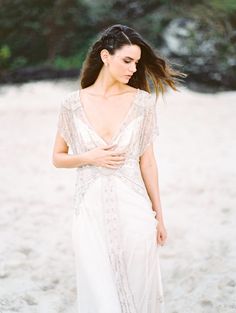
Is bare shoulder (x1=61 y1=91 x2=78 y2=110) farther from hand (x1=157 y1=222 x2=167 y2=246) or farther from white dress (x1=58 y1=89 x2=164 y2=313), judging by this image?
hand (x1=157 y1=222 x2=167 y2=246)

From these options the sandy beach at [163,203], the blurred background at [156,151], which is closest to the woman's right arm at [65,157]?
the sandy beach at [163,203]

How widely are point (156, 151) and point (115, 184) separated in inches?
155

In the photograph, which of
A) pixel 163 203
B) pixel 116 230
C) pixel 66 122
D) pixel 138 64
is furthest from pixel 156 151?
pixel 116 230

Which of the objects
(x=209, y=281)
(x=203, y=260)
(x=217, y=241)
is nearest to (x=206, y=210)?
(x=217, y=241)

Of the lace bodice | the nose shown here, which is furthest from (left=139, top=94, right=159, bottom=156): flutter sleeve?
the nose

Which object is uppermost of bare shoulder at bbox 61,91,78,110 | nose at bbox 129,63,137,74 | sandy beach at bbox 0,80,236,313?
nose at bbox 129,63,137,74

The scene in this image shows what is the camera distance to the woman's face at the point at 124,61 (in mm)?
1825

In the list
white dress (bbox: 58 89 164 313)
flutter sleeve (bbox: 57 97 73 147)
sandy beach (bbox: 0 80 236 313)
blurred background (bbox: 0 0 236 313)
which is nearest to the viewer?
white dress (bbox: 58 89 164 313)

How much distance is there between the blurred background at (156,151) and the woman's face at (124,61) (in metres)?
1.45

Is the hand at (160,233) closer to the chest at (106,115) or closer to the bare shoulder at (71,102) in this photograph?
the chest at (106,115)

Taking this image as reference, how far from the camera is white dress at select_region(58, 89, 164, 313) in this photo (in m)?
1.77

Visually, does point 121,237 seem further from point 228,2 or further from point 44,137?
point 228,2

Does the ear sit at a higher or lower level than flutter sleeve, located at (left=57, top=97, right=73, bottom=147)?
higher

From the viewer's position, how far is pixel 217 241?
13.1 ft
